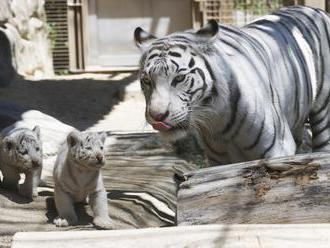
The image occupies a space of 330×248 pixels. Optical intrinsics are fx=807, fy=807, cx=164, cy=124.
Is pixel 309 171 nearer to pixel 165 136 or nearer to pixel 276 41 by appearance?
pixel 165 136

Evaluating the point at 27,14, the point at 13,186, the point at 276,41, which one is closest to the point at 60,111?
the point at 27,14

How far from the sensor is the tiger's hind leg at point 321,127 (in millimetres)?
4855

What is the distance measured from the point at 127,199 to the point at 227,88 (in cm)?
129

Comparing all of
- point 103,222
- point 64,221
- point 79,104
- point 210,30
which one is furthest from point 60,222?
point 79,104

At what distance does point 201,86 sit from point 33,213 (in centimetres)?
134

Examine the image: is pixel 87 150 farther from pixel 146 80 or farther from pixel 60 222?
pixel 146 80

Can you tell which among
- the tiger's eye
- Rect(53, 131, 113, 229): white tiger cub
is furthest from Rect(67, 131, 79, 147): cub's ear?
the tiger's eye

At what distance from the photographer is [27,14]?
12.0 m

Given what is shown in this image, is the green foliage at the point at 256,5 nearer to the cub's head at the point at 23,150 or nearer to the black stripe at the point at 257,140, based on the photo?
the cub's head at the point at 23,150

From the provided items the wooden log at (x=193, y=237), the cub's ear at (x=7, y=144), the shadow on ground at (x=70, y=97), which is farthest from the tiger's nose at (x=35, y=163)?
the shadow on ground at (x=70, y=97)

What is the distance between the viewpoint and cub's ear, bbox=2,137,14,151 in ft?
14.8

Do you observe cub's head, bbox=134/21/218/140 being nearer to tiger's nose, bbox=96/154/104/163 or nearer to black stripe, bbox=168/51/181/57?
black stripe, bbox=168/51/181/57

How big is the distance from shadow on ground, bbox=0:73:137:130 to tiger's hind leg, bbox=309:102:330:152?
363 cm

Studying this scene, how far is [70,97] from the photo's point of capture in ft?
33.1
